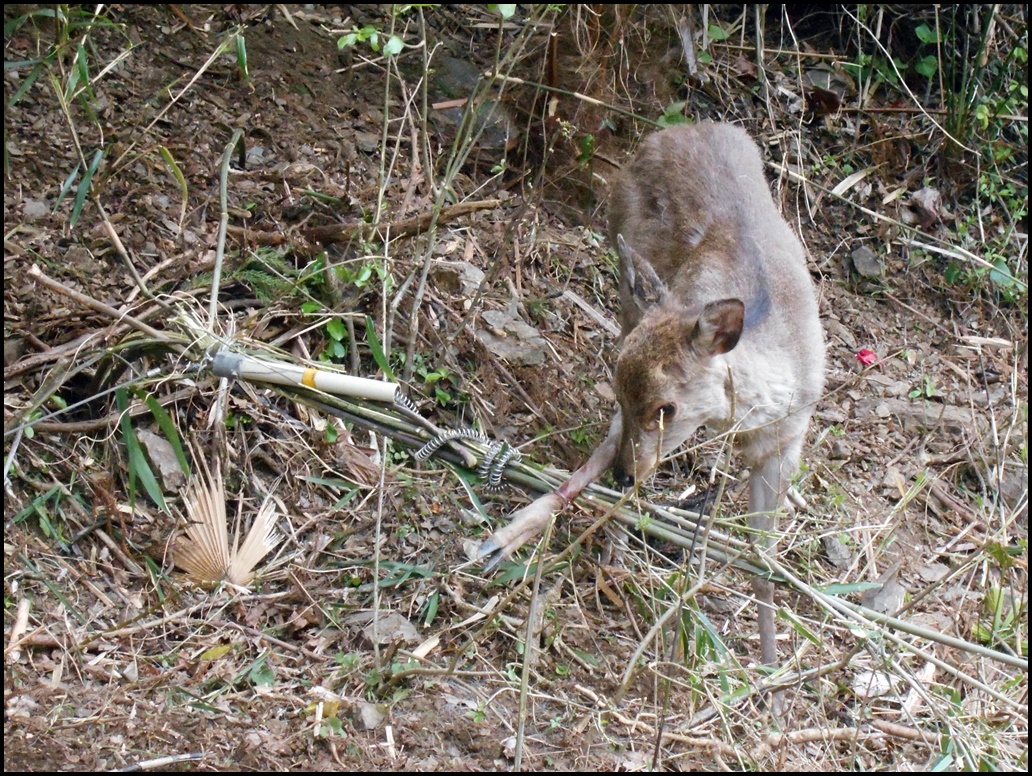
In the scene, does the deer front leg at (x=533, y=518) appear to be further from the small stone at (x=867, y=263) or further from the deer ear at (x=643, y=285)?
the small stone at (x=867, y=263)

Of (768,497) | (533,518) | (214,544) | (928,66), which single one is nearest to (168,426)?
(214,544)

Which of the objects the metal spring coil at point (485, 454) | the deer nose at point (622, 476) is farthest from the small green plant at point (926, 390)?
the metal spring coil at point (485, 454)

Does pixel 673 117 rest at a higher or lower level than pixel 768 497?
higher

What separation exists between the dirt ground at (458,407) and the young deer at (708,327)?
11.9 inches

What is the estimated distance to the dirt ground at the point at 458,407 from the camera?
4102mm

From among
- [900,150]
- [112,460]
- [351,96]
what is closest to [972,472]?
[900,150]

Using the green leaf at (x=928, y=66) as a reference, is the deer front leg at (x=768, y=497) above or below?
below

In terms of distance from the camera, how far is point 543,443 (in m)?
5.51

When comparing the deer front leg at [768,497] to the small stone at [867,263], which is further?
the small stone at [867,263]

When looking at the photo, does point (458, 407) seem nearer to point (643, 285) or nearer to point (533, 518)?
point (643, 285)

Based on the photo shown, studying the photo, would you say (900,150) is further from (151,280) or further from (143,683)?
(143,683)

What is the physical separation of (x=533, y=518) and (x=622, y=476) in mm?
671

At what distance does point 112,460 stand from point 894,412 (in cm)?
→ 464

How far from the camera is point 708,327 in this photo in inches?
179
